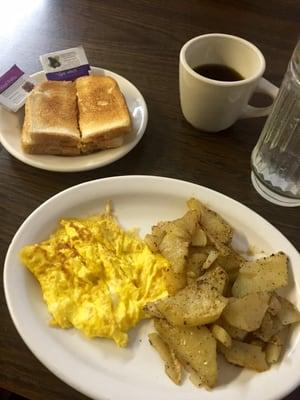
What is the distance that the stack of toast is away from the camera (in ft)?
3.34

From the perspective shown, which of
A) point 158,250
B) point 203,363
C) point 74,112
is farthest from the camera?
point 74,112

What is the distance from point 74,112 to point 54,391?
56 cm

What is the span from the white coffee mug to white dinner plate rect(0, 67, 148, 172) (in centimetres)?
10

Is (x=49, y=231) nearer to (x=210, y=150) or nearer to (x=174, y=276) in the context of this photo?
(x=174, y=276)

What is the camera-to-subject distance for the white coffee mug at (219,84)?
99cm

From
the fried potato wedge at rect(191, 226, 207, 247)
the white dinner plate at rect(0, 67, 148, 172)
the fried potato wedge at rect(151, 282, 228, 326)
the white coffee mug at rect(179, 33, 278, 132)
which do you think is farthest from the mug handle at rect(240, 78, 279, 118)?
the fried potato wedge at rect(151, 282, 228, 326)

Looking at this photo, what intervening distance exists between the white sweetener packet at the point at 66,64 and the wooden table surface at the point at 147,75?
7cm

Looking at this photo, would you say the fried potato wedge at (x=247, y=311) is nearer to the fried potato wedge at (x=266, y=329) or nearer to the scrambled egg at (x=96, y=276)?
the fried potato wedge at (x=266, y=329)

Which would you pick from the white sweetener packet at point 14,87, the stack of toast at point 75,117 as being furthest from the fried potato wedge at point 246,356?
the white sweetener packet at point 14,87

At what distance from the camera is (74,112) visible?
3.55 ft

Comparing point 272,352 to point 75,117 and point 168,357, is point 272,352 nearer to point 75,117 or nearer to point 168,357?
point 168,357

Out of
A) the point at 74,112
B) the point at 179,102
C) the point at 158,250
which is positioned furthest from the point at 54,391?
the point at 179,102

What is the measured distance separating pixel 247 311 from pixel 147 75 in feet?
2.11

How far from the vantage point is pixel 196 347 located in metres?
0.78
